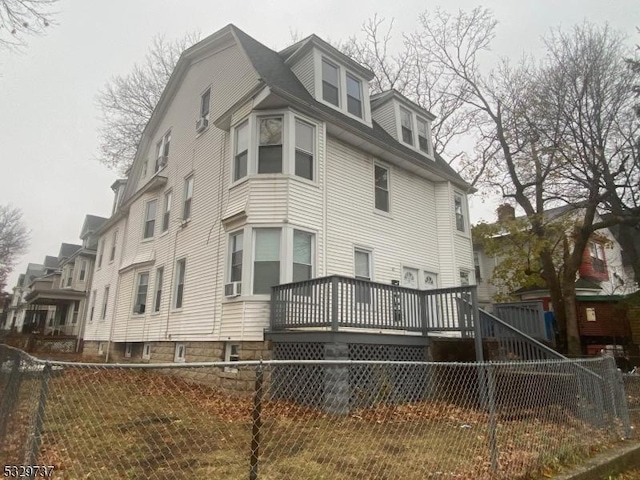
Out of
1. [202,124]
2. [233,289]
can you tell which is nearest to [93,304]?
[202,124]

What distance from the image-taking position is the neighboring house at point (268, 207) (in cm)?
973

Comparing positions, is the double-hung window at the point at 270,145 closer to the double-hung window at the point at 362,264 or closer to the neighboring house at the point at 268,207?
the neighboring house at the point at 268,207

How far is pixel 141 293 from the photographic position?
14852mm

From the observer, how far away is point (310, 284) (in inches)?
322

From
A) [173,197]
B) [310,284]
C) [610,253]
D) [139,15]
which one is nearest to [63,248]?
[173,197]

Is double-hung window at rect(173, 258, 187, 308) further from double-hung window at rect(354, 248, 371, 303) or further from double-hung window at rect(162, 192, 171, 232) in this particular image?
double-hung window at rect(354, 248, 371, 303)

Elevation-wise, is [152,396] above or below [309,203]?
below

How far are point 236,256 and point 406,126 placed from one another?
8.95 metres

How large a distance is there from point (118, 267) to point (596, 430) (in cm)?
1734

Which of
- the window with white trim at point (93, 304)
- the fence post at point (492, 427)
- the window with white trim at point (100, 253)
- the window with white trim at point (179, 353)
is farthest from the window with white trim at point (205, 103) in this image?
the fence post at point (492, 427)

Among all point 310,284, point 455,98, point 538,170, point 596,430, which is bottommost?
point 596,430

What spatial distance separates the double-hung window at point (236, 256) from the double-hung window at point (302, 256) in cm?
139

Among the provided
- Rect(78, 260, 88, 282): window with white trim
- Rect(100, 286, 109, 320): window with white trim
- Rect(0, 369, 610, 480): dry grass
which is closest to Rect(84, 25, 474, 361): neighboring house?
Rect(100, 286, 109, 320): window with white trim

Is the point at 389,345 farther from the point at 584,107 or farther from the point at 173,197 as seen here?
the point at 584,107
